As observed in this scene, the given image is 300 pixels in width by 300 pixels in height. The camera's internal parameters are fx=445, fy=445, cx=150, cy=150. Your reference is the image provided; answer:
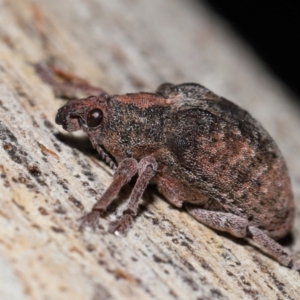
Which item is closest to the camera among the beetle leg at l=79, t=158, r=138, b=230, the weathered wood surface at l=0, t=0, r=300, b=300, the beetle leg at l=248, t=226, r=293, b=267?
the weathered wood surface at l=0, t=0, r=300, b=300

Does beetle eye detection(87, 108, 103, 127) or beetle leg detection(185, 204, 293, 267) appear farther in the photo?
beetle eye detection(87, 108, 103, 127)

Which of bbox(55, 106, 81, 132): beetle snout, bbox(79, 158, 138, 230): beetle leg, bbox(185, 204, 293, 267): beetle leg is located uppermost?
bbox(185, 204, 293, 267): beetle leg

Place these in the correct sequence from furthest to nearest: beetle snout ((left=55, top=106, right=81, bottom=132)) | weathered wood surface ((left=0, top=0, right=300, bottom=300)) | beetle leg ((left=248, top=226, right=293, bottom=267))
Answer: beetle snout ((left=55, top=106, right=81, bottom=132)) < beetle leg ((left=248, top=226, right=293, bottom=267)) < weathered wood surface ((left=0, top=0, right=300, bottom=300))

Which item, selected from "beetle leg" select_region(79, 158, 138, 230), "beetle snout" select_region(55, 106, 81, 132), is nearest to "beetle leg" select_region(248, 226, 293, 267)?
"beetle leg" select_region(79, 158, 138, 230)

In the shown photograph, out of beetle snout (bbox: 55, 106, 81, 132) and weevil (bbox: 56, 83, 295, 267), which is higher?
weevil (bbox: 56, 83, 295, 267)

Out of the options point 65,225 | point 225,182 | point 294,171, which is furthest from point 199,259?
point 294,171

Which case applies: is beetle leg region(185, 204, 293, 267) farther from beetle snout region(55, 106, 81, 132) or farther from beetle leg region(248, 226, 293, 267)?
beetle snout region(55, 106, 81, 132)
